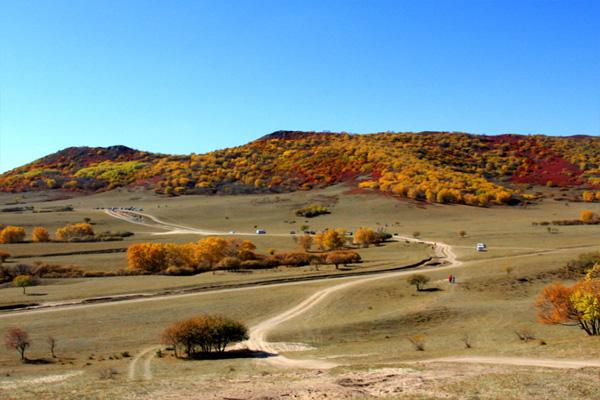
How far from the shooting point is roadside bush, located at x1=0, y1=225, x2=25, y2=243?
3512 inches

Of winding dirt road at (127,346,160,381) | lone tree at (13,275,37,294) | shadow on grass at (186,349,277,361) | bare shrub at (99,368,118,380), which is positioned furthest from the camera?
lone tree at (13,275,37,294)

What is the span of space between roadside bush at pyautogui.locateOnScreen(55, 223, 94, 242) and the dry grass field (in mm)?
6699

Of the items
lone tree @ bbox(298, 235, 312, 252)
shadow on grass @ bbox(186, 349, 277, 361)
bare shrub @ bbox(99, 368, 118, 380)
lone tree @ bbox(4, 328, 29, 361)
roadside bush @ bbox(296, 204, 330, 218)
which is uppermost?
roadside bush @ bbox(296, 204, 330, 218)

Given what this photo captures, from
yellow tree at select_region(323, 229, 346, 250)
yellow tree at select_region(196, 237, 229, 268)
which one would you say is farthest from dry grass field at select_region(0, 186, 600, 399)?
yellow tree at select_region(196, 237, 229, 268)

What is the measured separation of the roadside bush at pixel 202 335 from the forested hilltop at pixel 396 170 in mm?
96935

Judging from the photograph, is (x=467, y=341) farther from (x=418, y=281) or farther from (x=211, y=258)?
(x=211, y=258)

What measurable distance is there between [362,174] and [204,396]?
13887 cm

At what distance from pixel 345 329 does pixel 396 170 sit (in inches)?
4672

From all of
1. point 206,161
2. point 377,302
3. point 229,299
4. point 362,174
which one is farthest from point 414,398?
point 206,161

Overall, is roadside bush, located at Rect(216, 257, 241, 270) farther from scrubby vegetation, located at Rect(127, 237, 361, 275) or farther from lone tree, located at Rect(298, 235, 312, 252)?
lone tree, located at Rect(298, 235, 312, 252)

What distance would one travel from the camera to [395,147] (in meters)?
185

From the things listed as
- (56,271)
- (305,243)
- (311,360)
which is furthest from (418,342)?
(305,243)

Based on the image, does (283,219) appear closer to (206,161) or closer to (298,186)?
(298,186)

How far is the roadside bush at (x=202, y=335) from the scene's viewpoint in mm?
32031
